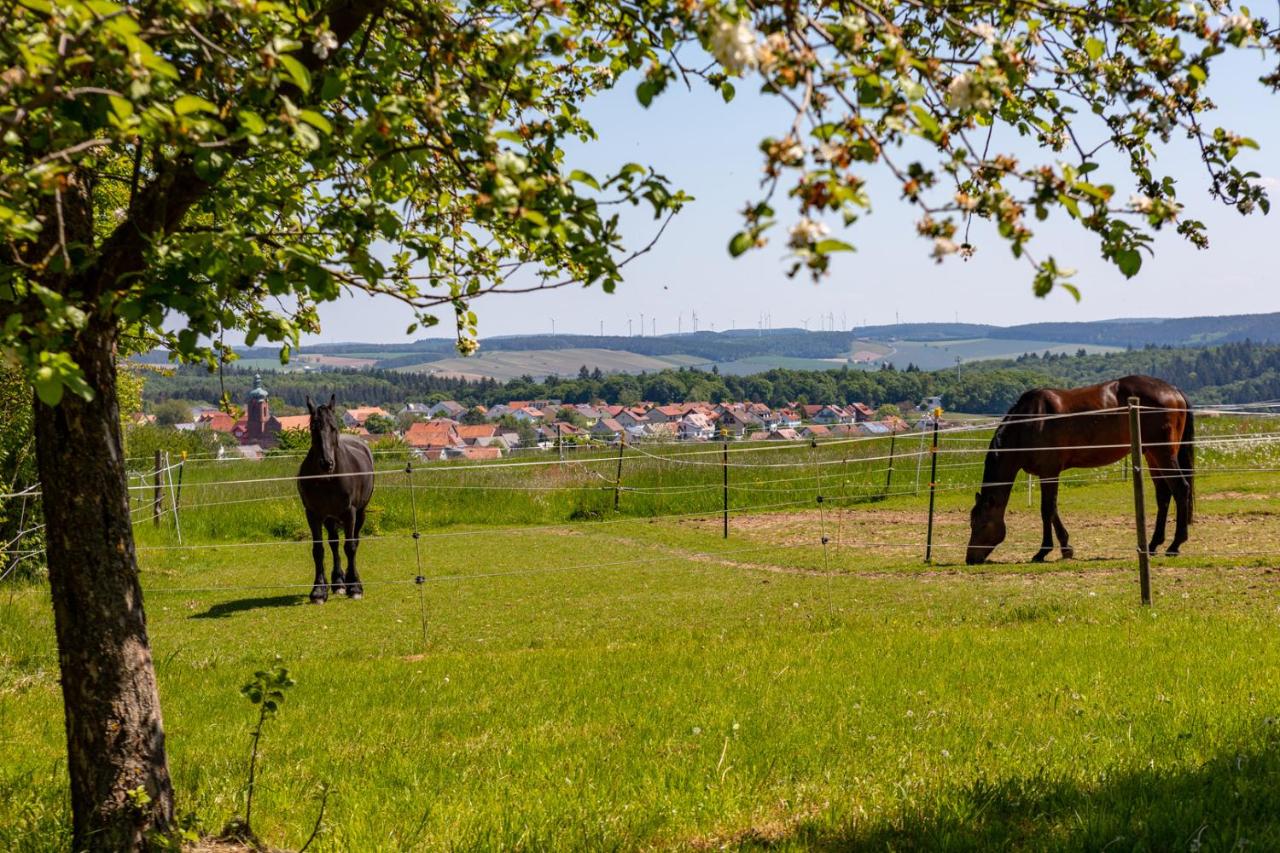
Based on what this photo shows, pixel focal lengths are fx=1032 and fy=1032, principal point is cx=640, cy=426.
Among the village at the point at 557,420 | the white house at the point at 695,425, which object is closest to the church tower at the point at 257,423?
the village at the point at 557,420

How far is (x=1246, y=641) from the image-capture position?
7168mm

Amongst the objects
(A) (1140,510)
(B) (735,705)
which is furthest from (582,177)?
(A) (1140,510)

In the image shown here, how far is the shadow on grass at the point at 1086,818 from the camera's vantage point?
3.59m

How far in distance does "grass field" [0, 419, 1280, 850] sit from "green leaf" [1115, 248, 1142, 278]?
2.18m

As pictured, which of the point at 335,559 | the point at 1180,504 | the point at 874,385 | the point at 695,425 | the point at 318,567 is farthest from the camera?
the point at 874,385

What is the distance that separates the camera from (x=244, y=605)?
1307cm

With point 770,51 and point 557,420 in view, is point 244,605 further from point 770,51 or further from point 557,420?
point 557,420

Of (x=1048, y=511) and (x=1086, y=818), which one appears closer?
(x=1086, y=818)

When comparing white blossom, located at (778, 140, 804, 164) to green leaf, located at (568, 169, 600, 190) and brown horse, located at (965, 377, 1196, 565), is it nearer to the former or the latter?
green leaf, located at (568, 169, 600, 190)

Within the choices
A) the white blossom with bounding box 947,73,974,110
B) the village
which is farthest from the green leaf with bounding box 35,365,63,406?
the village

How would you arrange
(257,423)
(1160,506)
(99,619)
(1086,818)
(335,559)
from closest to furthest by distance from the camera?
(99,619) < (1086,818) < (335,559) < (1160,506) < (257,423)

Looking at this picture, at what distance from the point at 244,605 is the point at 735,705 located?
8943 mm

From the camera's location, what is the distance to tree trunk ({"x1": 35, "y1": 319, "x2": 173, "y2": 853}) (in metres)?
3.46

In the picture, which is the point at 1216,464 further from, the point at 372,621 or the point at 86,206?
the point at 86,206
